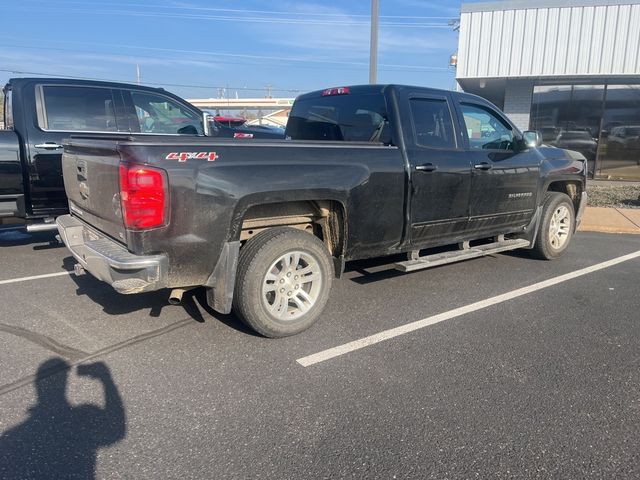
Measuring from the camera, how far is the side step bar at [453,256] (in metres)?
4.88

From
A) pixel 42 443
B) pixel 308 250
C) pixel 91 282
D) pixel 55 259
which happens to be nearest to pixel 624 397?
pixel 308 250

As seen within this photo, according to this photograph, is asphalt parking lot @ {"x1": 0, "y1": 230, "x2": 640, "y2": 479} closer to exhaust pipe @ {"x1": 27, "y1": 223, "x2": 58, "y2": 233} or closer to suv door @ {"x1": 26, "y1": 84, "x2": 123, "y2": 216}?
exhaust pipe @ {"x1": 27, "y1": 223, "x2": 58, "y2": 233}

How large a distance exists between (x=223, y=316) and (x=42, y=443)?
1934 millimetres

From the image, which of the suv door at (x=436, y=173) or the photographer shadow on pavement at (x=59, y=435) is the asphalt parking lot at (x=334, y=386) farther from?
the suv door at (x=436, y=173)

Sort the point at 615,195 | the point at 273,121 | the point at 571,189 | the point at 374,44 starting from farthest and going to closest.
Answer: the point at 273,121 < the point at 615,195 < the point at 374,44 < the point at 571,189

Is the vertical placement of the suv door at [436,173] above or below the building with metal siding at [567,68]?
below

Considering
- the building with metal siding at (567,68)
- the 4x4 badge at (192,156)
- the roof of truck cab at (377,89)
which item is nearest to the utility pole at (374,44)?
the building with metal siding at (567,68)

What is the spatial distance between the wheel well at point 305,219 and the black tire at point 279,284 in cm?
11

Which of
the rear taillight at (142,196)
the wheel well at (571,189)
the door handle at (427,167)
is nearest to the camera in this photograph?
the rear taillight at (142,196)

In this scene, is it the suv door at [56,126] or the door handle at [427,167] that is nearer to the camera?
the door handle at [427,167]

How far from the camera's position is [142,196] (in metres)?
3.32

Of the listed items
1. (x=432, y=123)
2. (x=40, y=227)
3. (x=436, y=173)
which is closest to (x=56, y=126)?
(x=40, y=227)

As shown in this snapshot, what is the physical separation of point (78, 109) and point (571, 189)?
638cm

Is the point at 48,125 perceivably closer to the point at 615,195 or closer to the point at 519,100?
the point at 615,195
